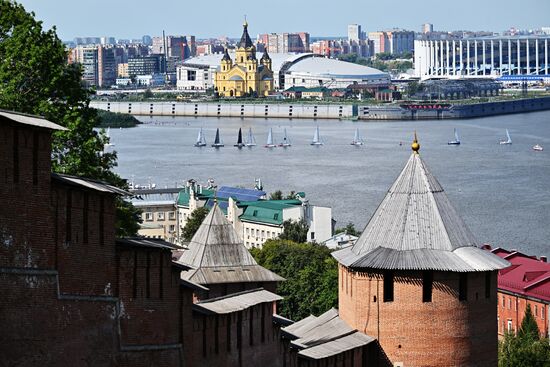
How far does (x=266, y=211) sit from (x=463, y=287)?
24.4 meters

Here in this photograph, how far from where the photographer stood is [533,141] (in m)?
63.7

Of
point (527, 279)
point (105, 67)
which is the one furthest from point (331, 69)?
point (527, 279)

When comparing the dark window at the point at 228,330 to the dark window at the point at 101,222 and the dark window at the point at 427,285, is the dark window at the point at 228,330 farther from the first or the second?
the dark window at the point at 427,285

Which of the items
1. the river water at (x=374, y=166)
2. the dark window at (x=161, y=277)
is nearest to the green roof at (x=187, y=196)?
the river water at (x=374, y=166)

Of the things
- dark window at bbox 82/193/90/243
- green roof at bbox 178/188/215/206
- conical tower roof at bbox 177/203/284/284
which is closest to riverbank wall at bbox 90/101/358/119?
green roof at bbox 178/188/215/206

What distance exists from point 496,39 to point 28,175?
124 metres

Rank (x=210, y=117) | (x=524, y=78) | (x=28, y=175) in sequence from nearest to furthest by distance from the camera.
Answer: (x=28, y=175) < (x=210, y=117) < (x=524, y=78)

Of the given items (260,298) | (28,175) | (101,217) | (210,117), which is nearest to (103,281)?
(101,217)

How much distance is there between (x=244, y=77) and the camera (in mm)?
113750

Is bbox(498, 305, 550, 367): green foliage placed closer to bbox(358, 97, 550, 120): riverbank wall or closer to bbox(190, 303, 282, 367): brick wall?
bbox(190, 303, 282, 367): brick wall

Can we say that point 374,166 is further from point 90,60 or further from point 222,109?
point 90,60

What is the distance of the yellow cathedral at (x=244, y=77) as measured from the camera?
4444 inches

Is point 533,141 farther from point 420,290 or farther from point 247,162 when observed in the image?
point 420,290

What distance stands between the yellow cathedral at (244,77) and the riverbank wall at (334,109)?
10637 mm
